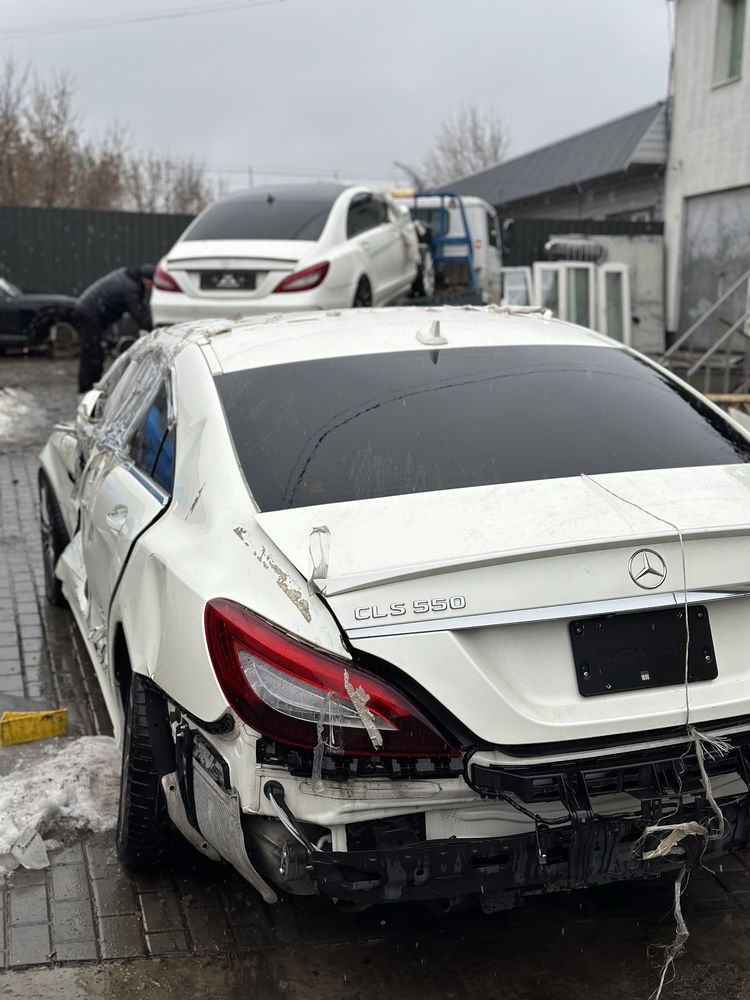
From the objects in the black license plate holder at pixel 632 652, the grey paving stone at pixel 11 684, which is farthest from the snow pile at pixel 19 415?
the black license plate holder at pixel 632 652

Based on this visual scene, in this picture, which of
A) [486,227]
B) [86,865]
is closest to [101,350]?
[486,227]

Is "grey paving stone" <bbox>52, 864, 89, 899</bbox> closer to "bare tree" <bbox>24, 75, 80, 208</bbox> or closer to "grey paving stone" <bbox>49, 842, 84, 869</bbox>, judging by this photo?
"grey paving stone" <bbox>49, 842, 84, 869</bbox>

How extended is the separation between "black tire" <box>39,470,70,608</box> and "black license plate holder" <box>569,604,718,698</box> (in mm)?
3947

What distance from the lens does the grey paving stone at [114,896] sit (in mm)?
3361

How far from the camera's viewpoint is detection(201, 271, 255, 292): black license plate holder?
442 inches

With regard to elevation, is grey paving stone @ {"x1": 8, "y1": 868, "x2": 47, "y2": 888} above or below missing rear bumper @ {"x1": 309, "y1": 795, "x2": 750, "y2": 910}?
below

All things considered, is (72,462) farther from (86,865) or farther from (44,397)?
(44,397)

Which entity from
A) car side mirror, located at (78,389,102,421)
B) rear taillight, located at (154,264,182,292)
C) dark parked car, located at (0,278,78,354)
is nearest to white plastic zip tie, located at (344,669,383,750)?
car side mirror, located at (78,389,102,421)

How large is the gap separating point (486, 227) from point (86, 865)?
50.9 ft

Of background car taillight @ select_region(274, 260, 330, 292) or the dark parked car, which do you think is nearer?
background car taillight @ select_region(274, 260, 330, 292)

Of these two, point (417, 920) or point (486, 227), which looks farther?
point (486, 227)

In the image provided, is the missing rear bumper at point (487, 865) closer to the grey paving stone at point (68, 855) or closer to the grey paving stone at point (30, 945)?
the grey paving stone at point (30, 945)

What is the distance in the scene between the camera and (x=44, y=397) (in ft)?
49.3

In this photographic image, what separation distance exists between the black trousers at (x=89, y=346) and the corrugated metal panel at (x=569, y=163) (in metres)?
10.3
